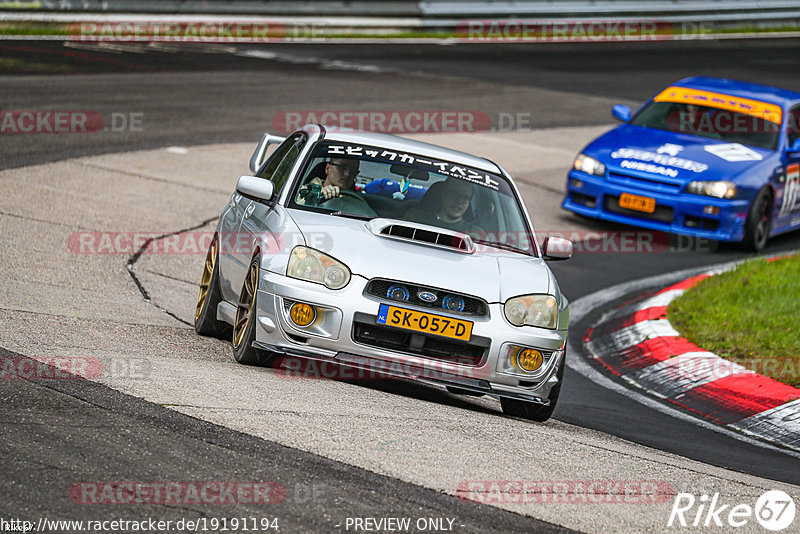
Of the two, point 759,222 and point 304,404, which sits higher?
point 304,404

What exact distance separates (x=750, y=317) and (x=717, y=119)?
5071mm

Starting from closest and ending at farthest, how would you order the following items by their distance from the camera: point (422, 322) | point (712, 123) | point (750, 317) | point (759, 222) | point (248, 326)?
point (422, 322) → point (248, 326) → point (750, 317) → point (759, 222) → point (712, 123)

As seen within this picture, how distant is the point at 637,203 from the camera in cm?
1323

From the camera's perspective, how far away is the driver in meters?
7.62

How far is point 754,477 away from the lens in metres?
6.30

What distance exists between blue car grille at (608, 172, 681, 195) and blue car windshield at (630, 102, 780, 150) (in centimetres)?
128

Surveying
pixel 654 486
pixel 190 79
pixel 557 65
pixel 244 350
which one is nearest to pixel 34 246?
pixel 244 350

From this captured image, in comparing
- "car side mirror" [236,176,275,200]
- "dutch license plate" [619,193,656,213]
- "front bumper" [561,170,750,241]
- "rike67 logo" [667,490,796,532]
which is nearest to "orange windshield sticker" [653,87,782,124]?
"front bumper" [561,170,750,241]

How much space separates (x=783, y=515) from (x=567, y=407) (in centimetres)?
250

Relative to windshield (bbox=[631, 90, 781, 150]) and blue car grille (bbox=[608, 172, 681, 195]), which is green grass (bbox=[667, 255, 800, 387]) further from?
windshield (bbox=[631, 90, 781, 150])

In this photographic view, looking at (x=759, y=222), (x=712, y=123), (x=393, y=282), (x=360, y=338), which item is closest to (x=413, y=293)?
(x=393, y=282)

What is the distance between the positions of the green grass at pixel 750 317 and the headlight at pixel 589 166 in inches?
97.0

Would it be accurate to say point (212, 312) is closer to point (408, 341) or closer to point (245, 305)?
point (245, 305)

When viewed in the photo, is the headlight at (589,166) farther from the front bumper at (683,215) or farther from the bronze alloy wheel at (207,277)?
the bronze alloy wheel at (207,277)
